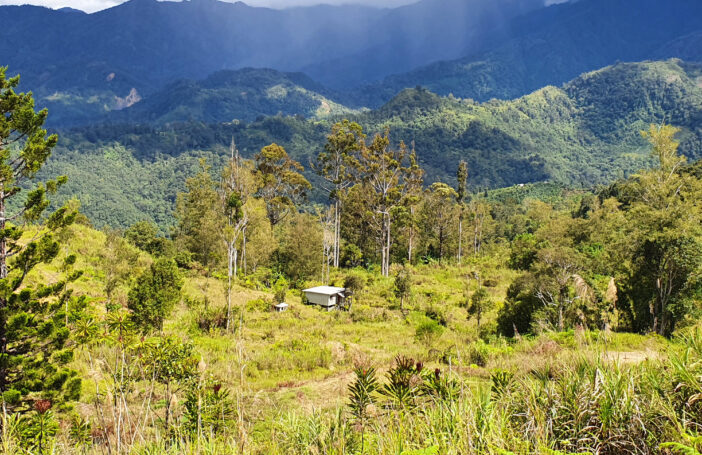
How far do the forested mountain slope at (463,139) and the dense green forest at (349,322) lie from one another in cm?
7125

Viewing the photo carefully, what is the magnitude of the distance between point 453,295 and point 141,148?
130m

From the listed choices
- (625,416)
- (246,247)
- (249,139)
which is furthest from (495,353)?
(249,139)

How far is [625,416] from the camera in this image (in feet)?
9.59

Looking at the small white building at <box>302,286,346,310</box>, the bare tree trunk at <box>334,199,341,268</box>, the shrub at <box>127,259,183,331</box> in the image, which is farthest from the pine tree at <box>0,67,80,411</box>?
the bare tree trunk at <box>334,199,341,268</box>

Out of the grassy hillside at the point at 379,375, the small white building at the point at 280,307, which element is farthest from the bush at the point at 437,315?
the small white building at the point at 280,307

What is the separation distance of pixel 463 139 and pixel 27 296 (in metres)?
149

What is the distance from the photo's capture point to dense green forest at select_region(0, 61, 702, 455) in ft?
10.4

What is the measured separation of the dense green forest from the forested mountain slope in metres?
71.3

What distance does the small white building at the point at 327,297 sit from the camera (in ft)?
79.3

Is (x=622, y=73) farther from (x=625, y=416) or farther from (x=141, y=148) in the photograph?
(x=625, y=416)

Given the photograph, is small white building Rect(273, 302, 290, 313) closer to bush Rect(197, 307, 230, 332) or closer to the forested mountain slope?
bush Rect(197, 307, 230, 332)

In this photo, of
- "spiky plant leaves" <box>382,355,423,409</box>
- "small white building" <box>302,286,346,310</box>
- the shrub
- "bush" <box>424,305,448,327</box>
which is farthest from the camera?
"small white building" <box>302,286,346,310</box>

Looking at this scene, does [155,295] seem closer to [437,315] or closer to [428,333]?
[428,333]

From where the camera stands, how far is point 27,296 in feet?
23.4
